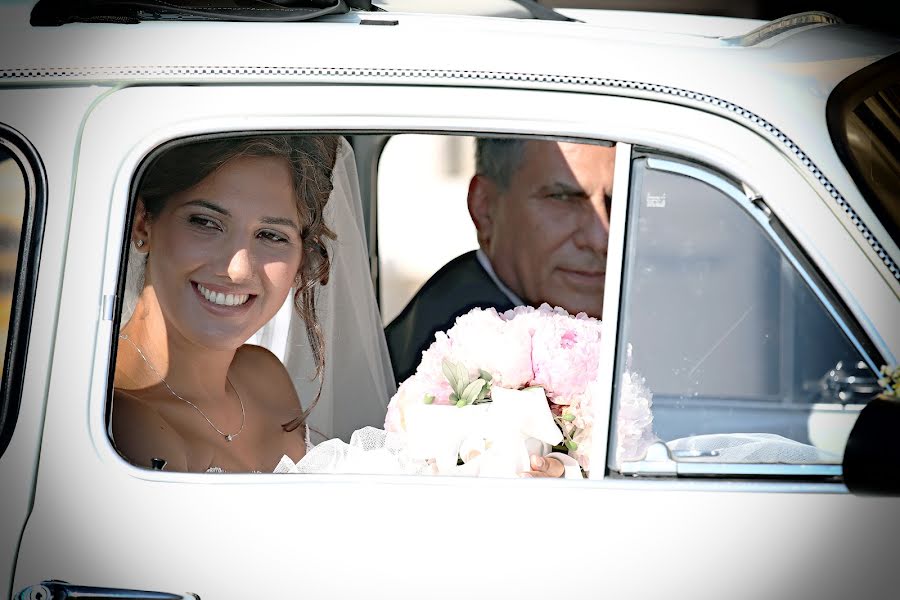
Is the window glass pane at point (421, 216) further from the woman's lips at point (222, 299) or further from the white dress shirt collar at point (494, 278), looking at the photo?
the woman's lips at point (222, 299)

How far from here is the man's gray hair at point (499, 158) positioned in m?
3.29

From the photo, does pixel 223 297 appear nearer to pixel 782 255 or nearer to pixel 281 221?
pixel 281 221

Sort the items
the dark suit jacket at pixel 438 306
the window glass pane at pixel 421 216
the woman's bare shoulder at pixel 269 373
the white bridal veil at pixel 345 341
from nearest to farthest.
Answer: the woman's bare shoulder at pixel 269 373 → the white bridal veil at pixel 345 341 → the dark suit jacket at pixel 438 306 → the window glass pane at pixel 421 216

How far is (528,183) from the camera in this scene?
328 centimetres

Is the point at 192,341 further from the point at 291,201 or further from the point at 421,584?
the point at 421,584

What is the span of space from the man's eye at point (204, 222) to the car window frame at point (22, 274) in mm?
567

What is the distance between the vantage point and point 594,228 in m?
3.19

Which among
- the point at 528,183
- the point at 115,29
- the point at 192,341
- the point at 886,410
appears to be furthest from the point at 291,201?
the point at 886,410

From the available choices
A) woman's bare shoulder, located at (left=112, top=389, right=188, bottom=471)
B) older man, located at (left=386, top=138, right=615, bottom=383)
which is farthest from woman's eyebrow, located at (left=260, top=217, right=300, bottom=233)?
older man, located at (left=386, top=138, right=615, bottom=383)

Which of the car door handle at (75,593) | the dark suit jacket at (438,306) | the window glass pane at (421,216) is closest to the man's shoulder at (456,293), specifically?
the dark suit jacket at (438,306)

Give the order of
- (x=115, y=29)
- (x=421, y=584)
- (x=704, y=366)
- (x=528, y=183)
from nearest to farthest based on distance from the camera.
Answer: (x=421, y=584) → (x=704, y=366) → (x=115, y=29) → (x=528, y=183)

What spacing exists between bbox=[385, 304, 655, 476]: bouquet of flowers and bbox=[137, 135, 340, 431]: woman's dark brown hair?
23.5 inches

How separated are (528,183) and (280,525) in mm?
1881

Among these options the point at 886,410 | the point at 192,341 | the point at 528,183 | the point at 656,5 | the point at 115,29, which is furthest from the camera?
the point at 656,5
